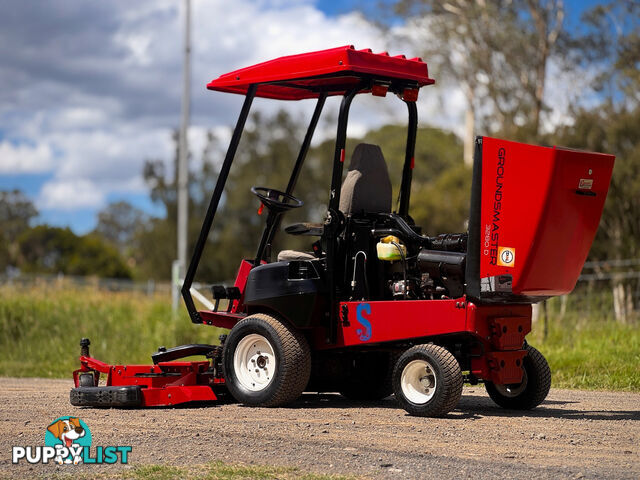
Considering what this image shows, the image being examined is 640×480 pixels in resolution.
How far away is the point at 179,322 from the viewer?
1589 cm

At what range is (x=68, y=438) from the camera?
698cm

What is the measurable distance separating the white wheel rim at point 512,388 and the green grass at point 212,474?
11.8 feet

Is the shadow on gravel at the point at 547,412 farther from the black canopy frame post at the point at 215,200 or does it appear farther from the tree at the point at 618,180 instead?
the tree at the point at 618,180

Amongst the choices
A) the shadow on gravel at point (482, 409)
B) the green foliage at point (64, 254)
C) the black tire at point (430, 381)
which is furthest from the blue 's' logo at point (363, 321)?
the green foliage at point (64, 254)

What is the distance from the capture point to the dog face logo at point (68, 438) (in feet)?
21.1

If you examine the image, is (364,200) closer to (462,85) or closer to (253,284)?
(253,284)

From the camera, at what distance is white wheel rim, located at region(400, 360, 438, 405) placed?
8.26m

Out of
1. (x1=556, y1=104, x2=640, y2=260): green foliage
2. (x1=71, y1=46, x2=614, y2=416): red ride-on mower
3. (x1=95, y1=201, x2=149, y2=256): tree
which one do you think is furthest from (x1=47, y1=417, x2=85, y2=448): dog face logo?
(x1=95, y1=201, x2=149, y2=256): tree

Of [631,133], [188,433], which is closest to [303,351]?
[188,433]

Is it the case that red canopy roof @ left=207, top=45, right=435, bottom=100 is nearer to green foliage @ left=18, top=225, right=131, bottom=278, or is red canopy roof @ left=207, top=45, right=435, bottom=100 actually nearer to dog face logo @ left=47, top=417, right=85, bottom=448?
dog face logo @ left=47, top=417, right=85, bottom=448

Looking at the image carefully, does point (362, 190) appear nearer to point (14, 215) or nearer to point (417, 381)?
point (417, 381)

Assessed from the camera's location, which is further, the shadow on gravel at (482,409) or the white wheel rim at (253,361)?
the white wheel rim at (253,361)

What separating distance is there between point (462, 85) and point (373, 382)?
2419cm

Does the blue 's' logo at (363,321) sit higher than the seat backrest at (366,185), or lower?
lower
